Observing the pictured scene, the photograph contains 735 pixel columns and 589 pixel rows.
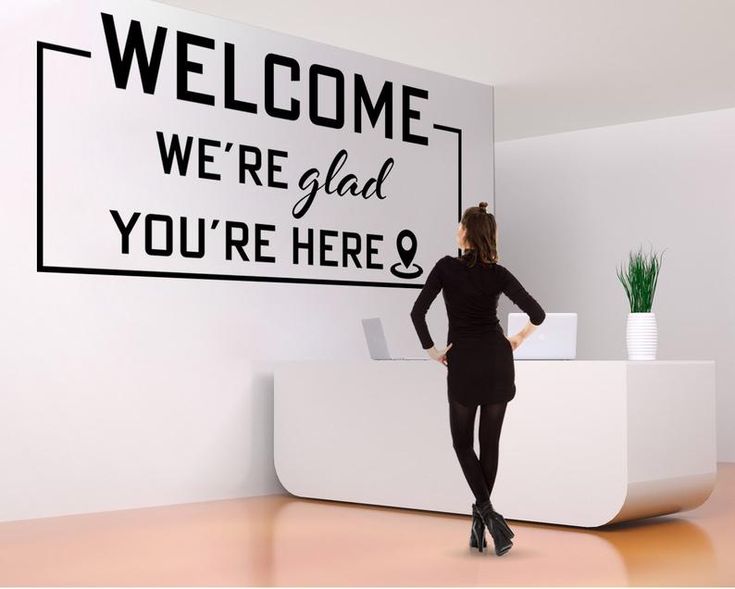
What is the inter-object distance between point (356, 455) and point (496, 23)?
262cm

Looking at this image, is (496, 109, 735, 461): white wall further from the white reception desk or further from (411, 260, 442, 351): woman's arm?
(411, 260, 442, 351): woman's arm

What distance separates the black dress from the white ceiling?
235 cm

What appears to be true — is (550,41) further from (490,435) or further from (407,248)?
(490,435)

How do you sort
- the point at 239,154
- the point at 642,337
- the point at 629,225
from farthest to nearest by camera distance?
the point at 629,225, the point at 239,154, the point at 642,337

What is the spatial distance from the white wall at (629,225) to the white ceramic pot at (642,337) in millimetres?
3616

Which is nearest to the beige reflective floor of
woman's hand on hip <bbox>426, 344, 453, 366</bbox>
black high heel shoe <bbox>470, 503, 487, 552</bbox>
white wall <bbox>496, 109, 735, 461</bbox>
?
black high heel shoe <bbox>470, 503, 487, 552</bbox>

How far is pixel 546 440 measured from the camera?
5.47 metres

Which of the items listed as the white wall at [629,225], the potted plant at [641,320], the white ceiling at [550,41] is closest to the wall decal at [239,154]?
the white ceiling at [550,41]

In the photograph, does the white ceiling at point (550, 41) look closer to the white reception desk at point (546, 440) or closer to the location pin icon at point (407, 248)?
the location pin icon at point (407, 248)

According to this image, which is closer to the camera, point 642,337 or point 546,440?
point 546,440

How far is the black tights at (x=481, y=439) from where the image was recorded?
14.8ft

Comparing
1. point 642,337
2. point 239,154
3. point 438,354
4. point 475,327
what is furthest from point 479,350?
point 239,154

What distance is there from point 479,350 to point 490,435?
0.34 metres

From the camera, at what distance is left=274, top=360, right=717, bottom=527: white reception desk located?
5246mm
